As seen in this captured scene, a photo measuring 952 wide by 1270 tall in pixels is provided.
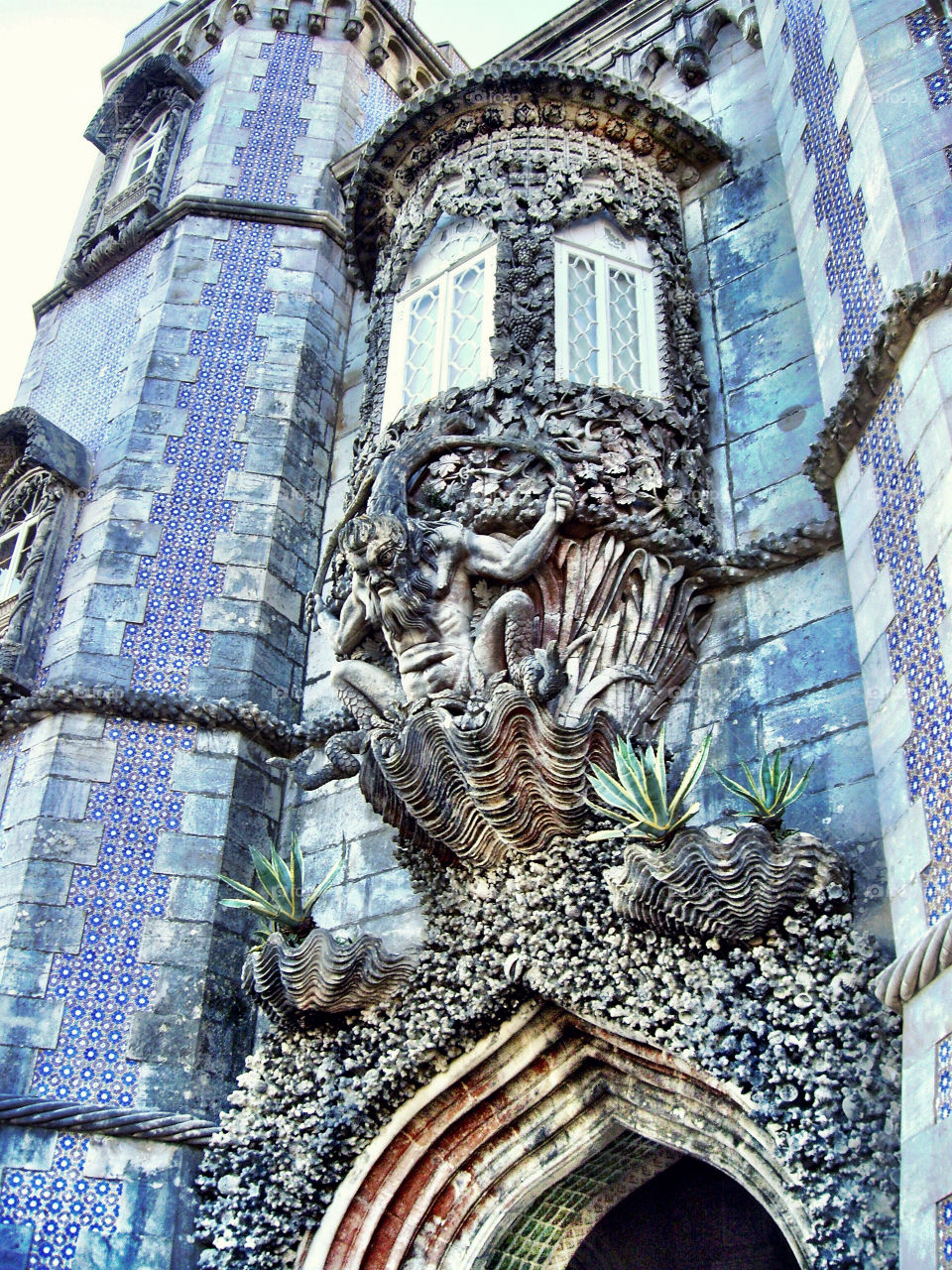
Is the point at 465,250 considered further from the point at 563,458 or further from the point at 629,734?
the point at 629,734

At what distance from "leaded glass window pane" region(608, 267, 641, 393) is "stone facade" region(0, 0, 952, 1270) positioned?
222 mm

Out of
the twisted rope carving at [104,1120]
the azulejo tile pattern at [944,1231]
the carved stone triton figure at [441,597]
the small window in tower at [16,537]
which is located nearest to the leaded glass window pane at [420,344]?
the carved stone triton figure at [441,597]

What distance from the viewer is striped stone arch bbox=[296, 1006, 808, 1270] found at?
22.0ft

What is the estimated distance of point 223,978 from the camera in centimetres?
788

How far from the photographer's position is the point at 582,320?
8836 millimetres

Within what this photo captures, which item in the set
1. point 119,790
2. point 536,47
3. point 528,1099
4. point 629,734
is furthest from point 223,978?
point 536,47

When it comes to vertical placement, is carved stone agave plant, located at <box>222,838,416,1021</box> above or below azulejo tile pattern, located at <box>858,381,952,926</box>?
below

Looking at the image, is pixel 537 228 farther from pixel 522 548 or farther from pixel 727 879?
pixel 727 879

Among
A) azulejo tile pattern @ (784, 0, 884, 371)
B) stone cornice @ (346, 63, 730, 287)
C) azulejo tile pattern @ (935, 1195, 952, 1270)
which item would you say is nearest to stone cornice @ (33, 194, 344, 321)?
stone cornice @ (346, 63, 730, 287)

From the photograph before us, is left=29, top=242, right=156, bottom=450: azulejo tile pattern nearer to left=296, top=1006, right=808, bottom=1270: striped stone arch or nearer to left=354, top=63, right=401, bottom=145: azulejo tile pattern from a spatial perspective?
left=354, top=63, right=401, bottom=145: azulejo tile pattern

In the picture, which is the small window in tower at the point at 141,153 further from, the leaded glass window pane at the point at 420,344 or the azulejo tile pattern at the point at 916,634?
the azulejo tile pattern at the point at 916,634

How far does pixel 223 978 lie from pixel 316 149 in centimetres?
819

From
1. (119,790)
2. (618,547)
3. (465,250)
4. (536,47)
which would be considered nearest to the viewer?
(618,547)

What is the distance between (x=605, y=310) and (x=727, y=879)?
4.62 metres
